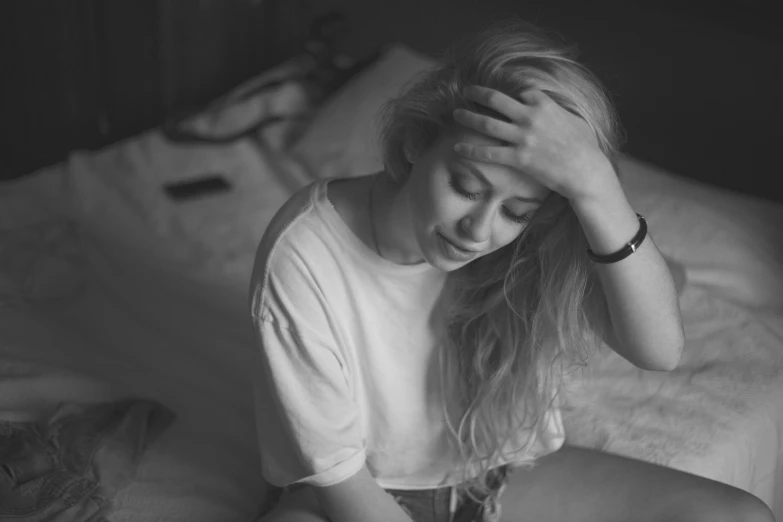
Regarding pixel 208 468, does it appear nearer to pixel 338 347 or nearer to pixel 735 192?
pixel 338 347

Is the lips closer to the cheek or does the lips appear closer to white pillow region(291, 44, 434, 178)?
the cheek

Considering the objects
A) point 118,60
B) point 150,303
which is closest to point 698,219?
point 150,303

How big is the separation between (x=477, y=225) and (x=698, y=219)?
1009 millimetres

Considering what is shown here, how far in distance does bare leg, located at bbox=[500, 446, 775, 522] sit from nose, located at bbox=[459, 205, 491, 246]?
451 millimetres

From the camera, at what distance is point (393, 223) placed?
4.04 ft

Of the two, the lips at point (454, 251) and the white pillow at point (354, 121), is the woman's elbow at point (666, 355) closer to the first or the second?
the lips at point (454, 251)

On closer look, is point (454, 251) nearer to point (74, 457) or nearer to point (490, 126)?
point (490, 126)

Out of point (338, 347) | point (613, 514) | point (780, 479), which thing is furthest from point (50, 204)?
point (780, 479)

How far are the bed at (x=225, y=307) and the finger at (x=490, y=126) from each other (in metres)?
0.69

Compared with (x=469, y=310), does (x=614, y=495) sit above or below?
below

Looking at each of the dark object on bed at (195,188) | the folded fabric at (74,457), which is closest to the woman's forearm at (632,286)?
the folded fabric at (74,457)

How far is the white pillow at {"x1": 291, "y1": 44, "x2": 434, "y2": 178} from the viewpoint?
2244 millimetres

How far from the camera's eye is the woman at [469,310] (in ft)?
3.65

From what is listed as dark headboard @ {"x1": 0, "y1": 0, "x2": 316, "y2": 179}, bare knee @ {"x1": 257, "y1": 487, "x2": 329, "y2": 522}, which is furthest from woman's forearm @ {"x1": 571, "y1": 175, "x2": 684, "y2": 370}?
dark headboard @ {"x1": 0, "y1": 0, "x2": 316, "y2": 179}
